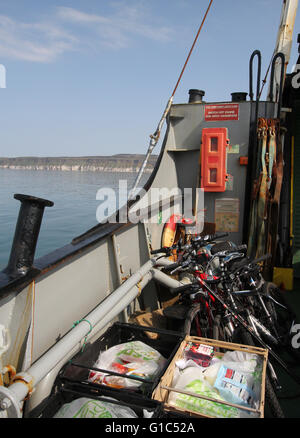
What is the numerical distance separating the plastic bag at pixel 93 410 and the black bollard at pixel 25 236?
692mm

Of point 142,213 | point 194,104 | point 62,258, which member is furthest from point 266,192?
point 62,258

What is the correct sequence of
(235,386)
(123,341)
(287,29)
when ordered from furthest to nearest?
(287,29) < (123,341) < (235,386)

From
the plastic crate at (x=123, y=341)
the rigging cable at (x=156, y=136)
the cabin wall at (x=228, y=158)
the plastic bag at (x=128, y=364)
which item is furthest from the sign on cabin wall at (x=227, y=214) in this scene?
the plastic bag at (x=128, y=364)

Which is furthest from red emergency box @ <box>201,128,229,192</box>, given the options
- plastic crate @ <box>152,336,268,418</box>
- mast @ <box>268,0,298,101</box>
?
plastic crate @ <box>152,336,268,418</box>

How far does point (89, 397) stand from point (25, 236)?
0.88m

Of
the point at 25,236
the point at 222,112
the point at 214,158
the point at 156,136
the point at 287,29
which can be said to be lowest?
the point at 25,236

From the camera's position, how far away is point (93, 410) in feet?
5.40

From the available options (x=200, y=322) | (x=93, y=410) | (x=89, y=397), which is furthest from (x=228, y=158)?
(x=93, y=410)

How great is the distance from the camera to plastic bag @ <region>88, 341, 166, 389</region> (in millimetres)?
2004

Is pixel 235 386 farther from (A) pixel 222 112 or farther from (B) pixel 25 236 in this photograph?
(A) pixel 222 112

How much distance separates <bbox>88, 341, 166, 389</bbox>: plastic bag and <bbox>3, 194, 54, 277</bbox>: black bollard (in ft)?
2.49

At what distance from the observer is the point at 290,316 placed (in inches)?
146
